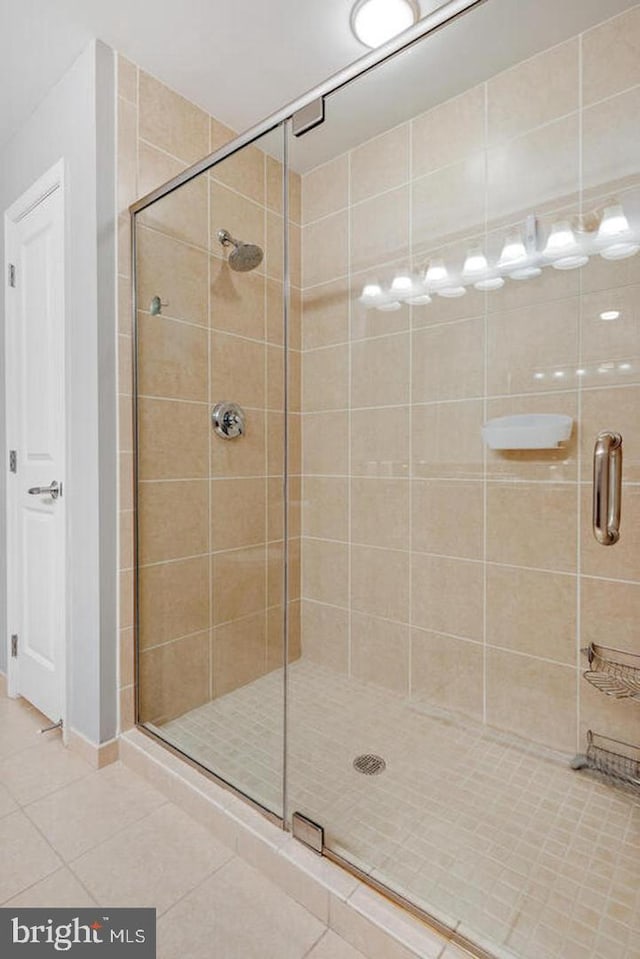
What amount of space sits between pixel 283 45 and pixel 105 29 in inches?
22.7

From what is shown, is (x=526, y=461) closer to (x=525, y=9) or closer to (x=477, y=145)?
(x=477, y=145)

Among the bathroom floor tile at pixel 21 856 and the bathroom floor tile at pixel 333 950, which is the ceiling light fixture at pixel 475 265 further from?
the bathroom floor tile at pixel 21 856

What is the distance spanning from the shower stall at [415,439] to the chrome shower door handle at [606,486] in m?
0.20

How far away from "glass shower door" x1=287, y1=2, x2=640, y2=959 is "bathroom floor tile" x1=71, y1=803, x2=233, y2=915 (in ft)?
0.97

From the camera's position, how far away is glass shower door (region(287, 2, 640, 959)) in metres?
1.36

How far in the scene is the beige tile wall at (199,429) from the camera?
5.45ft

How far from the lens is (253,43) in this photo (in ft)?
5.48

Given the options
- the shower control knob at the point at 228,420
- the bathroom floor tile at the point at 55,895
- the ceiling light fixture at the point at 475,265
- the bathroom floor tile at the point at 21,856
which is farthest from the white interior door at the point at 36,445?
the ceiling light fixture at the point at 475,265

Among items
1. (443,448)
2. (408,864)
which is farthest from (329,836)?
(443,448)

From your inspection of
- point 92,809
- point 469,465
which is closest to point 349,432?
point 469,465

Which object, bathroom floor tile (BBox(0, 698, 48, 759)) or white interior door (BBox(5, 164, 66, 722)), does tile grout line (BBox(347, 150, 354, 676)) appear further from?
bathroom floor tile (BBox(0, 698, 48, 759))

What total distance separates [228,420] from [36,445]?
881mm

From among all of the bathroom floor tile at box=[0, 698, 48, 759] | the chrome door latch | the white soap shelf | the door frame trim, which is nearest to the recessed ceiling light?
the door frame trim

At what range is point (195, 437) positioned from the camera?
5.84 ft
